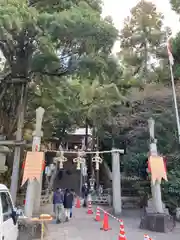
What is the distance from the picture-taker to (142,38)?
23.5 metres

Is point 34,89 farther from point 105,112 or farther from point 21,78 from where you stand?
point 105,112

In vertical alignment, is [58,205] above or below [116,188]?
below

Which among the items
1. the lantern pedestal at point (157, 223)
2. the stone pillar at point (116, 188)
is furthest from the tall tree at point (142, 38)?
the lantern pedestal at point (157, 223)

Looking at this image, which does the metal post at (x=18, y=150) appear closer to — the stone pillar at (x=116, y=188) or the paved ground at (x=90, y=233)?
the paved ground at (x=90, y=233)

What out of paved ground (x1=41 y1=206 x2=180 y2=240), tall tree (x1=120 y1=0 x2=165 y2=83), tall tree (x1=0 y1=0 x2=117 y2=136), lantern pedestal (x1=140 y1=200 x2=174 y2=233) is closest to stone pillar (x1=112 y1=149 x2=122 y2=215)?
paved ground (x1=41 y1=206 x2=180 y2=240)

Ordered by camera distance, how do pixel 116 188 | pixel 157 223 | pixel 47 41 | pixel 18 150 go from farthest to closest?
pixel 116 188, pixel 18 150, pixel 47 41, pixel 157 223

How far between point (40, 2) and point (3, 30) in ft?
16.6

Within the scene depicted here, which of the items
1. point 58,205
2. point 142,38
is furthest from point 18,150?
point 142,38

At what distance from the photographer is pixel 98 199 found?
2133 centimetres

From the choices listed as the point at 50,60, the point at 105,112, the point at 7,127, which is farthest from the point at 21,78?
the point at 105,112

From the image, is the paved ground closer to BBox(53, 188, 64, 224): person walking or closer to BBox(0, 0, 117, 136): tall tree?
BBox(53, 188, 64, 224): person walking

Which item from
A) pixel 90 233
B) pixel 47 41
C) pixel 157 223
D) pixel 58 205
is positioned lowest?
pixel 90 233

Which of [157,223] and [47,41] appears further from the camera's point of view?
[47,41]

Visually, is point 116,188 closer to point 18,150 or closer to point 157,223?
point 157,223
